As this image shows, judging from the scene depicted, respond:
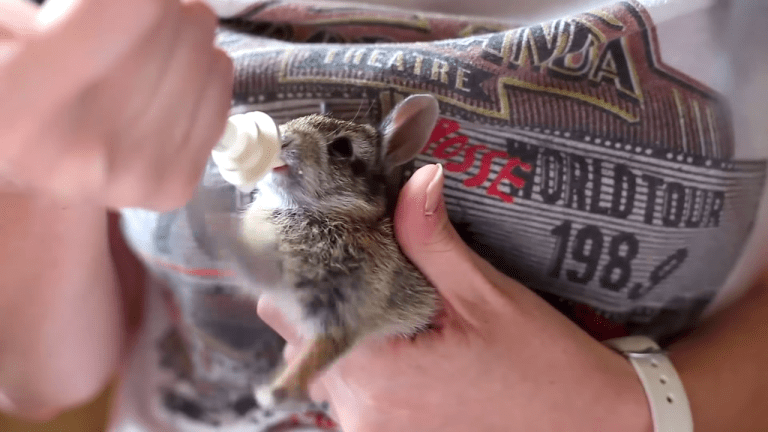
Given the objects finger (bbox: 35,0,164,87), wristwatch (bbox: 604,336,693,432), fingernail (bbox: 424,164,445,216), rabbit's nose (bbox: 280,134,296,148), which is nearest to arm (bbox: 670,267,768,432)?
wristwatch (bbox: 604,336,693,432)

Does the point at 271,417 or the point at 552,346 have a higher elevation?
the point at 552,346

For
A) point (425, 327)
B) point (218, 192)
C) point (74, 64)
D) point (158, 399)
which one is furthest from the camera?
point (158, 399)

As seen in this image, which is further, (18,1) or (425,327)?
(425,327)

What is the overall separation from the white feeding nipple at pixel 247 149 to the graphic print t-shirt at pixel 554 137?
0.07 metres

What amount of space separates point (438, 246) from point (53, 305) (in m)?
0.55

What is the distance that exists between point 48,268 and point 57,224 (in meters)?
0.12

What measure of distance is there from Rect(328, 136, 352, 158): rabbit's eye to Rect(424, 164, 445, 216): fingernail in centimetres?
9

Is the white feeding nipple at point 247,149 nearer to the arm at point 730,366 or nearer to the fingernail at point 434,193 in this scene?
the fingernail at point 434,193

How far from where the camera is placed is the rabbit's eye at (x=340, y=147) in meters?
0.50

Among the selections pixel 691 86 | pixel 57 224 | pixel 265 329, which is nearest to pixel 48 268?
pixel 57 224

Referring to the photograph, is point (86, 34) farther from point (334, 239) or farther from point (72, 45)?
point (334, 239)

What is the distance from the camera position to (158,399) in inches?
39.3

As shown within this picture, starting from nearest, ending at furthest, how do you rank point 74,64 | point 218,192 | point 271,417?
point 74,64, point 218,192, point 271,417

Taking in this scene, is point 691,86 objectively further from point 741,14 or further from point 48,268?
point 48,268
